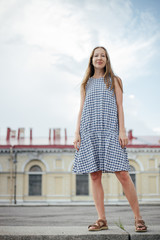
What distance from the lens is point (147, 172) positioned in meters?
23.9

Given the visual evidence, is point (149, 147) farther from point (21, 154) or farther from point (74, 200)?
point (21, 154)

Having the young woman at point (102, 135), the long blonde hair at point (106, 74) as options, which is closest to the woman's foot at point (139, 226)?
the young woman at point (102, 135)

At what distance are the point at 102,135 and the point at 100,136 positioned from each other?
0.08 feet

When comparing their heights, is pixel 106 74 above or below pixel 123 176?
above

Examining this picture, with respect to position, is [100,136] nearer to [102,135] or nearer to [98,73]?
[102,135]

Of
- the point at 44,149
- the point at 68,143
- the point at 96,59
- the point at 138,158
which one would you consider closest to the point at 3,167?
the point at 44,149

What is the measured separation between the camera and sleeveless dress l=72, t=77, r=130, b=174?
307cm

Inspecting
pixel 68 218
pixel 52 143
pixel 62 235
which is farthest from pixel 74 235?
pixel 52 143

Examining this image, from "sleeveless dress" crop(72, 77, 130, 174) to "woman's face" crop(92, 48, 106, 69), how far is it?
22 cm

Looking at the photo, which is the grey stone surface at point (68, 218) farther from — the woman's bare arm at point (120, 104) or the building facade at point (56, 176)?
the building facade at point (56, 176)

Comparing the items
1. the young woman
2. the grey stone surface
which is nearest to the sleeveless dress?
the young woman

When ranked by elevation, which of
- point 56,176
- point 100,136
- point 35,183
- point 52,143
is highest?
point 52,143

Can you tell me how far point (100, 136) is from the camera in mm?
3146

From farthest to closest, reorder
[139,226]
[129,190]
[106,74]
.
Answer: [106,74]
[129,190]
[139,226]
